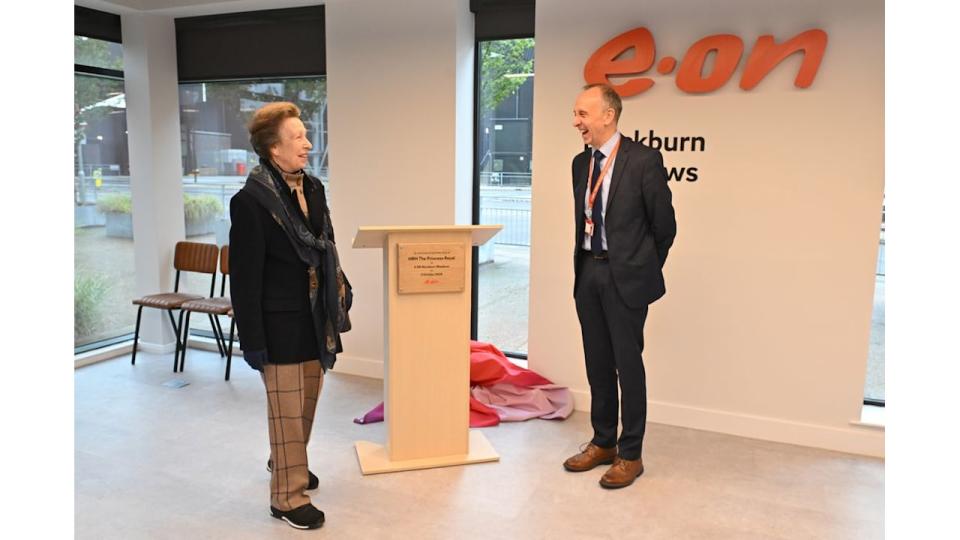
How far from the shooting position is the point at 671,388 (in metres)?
4.50

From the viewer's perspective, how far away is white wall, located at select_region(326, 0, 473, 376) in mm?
5012

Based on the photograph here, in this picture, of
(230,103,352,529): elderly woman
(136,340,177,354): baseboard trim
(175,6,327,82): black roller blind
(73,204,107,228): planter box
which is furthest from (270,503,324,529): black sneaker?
(73,204,107,228): planter box

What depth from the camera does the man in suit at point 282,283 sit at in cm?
286

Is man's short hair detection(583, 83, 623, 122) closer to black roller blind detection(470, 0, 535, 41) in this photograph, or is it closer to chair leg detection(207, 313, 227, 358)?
black roller blind detection(470, 0, 535, 41)

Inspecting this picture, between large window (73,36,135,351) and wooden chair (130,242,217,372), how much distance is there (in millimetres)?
292

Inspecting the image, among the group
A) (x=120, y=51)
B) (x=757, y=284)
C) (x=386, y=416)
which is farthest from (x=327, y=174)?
(x=757, y=284)

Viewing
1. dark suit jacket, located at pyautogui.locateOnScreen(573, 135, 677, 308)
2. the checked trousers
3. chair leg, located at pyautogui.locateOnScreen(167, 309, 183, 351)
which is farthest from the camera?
chair leg, located at pyautogui.locateOnScreen(167, 309, 183, 351)

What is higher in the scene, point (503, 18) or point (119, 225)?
point (503, 18)

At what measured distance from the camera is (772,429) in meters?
4.25

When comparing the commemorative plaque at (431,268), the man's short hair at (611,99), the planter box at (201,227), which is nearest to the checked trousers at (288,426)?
the commemorative plaque at (431,268)

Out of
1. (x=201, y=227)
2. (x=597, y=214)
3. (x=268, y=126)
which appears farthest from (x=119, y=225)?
(x=597, y=214)

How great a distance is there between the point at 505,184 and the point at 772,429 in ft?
8.26

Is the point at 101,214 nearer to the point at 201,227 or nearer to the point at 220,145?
the point at 201,227

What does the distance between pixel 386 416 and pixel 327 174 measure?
8.69ft
